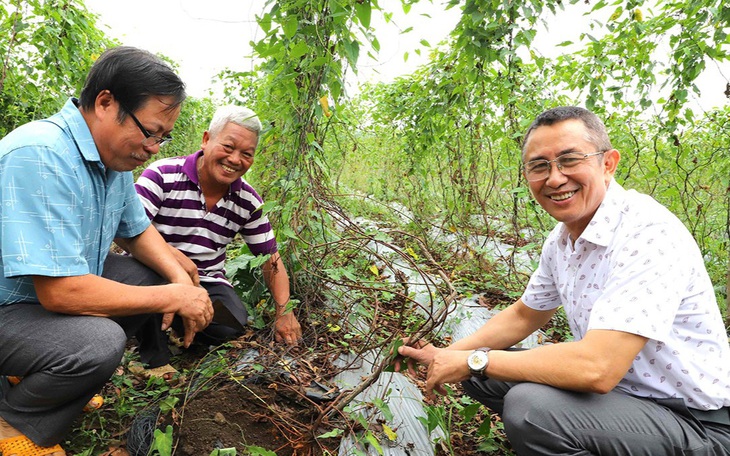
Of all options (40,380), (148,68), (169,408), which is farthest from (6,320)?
(148,68)

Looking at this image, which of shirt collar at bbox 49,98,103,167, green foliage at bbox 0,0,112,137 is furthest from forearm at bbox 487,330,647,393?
green foliage at bbox 0,0,112,137

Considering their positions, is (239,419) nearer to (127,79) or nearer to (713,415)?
(127,79)

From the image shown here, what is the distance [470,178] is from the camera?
384cm

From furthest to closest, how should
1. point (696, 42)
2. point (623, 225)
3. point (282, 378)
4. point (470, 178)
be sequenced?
point (470, 178)
point (696, 42)
point (282, 378)
point (623, 225)

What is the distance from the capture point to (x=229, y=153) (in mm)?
2236

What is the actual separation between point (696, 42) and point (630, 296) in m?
2.21

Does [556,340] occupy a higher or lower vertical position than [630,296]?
lower

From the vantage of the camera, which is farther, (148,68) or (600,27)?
(600,27)

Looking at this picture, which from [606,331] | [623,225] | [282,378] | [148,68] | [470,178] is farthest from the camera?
[470,178]

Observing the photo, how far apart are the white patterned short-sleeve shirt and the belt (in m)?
0.02

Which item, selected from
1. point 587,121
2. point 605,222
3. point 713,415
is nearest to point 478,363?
point 605,222

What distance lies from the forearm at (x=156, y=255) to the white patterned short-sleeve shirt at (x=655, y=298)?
1621 millimetres

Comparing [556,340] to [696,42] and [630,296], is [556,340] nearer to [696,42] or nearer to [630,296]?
[630,296]

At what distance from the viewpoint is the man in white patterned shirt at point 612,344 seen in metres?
1.25
